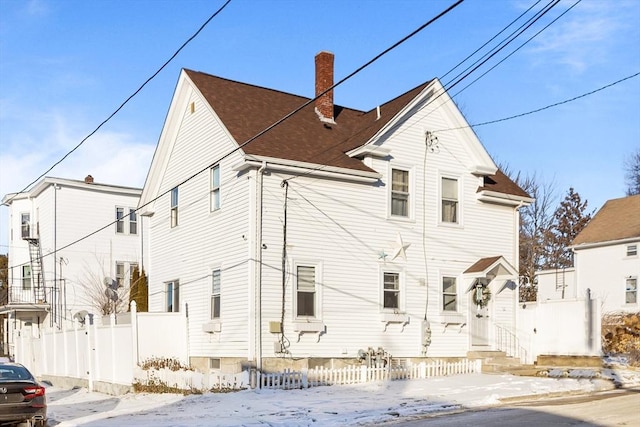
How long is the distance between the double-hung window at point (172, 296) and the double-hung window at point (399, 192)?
7.90 metres

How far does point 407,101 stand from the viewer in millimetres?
23938

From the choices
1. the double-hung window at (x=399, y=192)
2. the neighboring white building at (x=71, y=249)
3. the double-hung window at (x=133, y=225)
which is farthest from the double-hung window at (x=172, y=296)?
the double-hung window at (x=133, y=225)

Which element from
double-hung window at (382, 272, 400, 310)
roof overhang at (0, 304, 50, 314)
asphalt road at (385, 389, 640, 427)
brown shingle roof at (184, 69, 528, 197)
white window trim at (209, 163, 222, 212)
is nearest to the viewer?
asphalt road at (385, 389, 640, 427)

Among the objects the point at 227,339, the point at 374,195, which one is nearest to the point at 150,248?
the point at 227,339

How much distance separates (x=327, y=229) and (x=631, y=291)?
21774 mm

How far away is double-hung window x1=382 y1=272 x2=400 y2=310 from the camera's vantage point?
74.8ft

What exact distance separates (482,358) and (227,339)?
823cm

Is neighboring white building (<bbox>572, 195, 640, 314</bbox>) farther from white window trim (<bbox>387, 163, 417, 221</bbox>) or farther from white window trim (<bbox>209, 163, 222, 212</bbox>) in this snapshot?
white window trim (<bbox>209, 163, 222, 212</bbox>)

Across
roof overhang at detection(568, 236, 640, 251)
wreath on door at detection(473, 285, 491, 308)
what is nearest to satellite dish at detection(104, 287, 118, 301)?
wreath on door at detection(473, 285, 491, 308)

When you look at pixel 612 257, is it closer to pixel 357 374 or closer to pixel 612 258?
pixel 612 258

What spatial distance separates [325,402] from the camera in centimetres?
1631

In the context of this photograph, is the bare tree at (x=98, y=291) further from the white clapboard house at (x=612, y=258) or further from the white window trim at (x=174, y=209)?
the white clapboard house at (x=612, y=258)

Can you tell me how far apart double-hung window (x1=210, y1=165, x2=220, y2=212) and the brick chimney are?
13.9ft

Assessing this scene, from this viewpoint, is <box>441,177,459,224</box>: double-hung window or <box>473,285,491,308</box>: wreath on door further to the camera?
<box>441,177,459,224</box>: double-hung window
